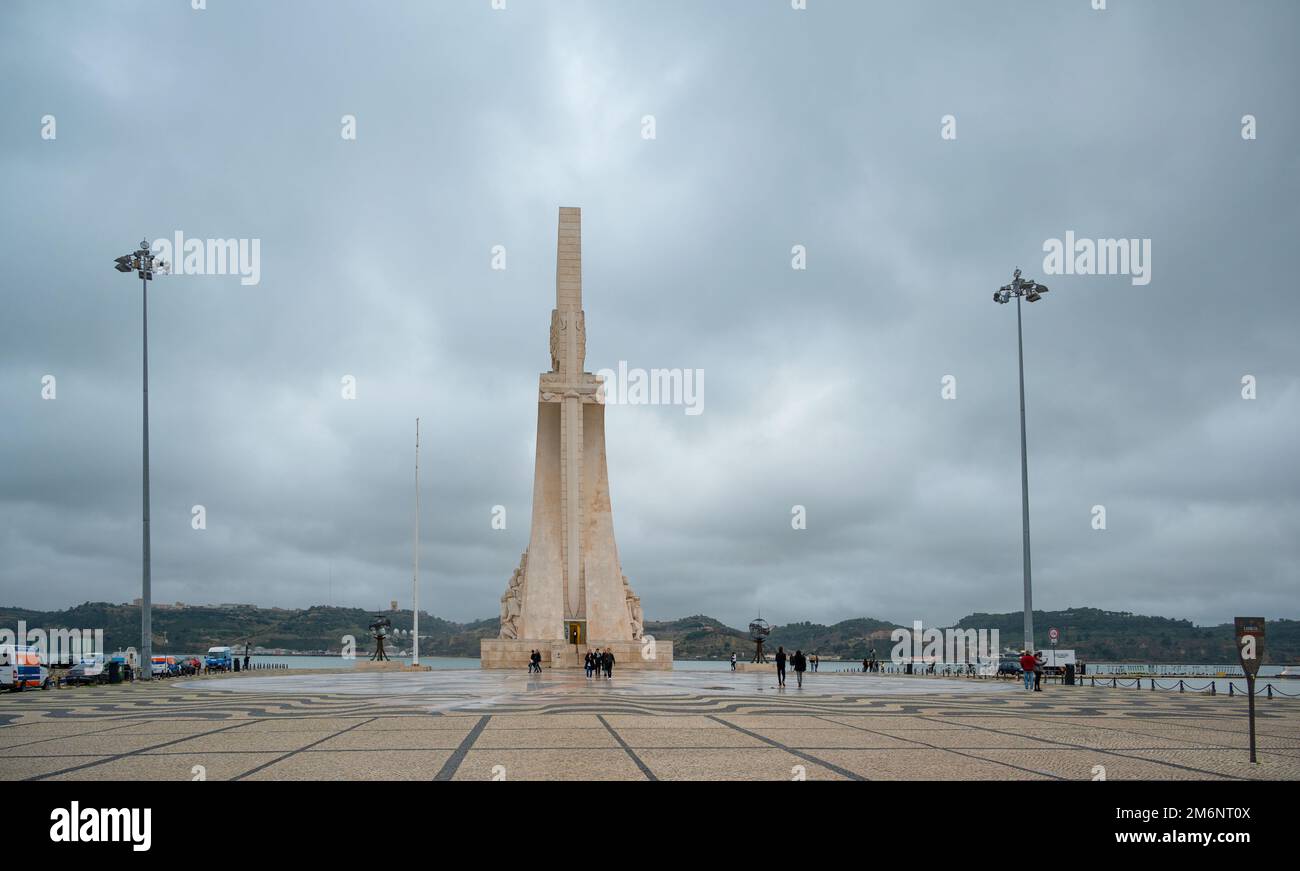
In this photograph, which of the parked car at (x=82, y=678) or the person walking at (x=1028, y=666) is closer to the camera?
the person walking at (x=1028, y=666)

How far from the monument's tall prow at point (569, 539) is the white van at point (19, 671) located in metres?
18.2

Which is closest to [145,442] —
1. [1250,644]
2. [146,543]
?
[146,543]

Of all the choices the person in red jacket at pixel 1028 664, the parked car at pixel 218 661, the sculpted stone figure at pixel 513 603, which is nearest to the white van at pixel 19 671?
the parked car at pixel 218 661

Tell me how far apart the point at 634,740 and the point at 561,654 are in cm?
3459

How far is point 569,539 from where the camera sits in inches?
→ 1939

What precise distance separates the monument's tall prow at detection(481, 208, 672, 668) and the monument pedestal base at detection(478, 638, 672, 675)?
5cm

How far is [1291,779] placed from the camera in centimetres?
838

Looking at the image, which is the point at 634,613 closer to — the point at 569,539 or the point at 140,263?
the point at 569,539

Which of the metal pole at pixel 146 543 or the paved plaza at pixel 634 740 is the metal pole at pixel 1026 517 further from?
the metal pole at pixel 146 543

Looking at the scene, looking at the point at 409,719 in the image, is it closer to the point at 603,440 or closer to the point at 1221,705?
the point at 1221,705

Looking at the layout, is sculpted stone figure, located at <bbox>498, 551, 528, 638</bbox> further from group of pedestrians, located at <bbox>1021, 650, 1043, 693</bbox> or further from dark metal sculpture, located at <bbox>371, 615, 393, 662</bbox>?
group of pedestrians, located at <bbox>1021, 650, 1043, 693</bbox>

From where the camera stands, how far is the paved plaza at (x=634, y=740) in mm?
8500
